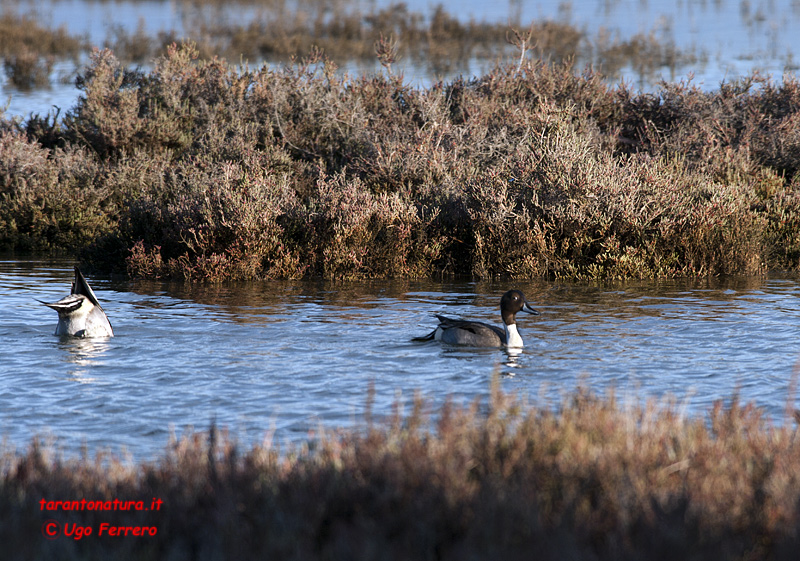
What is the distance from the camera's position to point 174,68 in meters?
18.8

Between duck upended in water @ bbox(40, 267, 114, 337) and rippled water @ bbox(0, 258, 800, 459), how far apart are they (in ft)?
0.59

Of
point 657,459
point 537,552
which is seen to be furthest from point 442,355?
point 537,552

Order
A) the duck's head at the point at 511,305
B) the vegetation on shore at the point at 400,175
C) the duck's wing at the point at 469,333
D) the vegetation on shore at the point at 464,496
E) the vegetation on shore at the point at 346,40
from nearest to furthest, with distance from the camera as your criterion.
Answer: the vegetation on shore at the point at 464,496 < the duck's wing at the point at 469,333 < the duck's head at the point at 511,305 < the vegetation on shore at the point at 400,175 < the vegetation on shore at the point at 346,40

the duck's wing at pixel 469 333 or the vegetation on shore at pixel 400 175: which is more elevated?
the vegetation on shore at pixel 400 175

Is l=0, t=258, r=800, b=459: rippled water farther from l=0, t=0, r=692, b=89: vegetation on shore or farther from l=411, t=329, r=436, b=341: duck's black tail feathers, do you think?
l=0, t=0, r=692, b=89: vegetation on shore

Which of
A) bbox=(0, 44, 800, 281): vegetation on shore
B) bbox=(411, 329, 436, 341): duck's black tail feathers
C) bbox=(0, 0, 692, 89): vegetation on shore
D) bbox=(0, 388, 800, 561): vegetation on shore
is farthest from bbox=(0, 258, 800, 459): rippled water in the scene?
bbox=(0, 0, 692, 89): vegetation on shore

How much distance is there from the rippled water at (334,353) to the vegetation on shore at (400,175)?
698mm

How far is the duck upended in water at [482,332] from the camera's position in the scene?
29.3 ft

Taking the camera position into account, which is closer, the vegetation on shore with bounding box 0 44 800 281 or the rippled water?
the rippled water

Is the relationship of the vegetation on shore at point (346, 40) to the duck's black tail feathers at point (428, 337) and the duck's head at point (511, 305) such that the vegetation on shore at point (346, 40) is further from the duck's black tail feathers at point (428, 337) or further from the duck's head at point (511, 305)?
the duck's black tail feathers at point (428, 337)

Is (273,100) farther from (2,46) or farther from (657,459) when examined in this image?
(2,46)

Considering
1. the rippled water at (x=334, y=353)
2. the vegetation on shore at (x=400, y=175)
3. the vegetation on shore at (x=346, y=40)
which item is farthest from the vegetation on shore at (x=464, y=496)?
the vegetation on shore at (x=346, y=40)

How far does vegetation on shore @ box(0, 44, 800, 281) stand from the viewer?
520 inches

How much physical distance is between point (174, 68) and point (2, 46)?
21.3 metres
